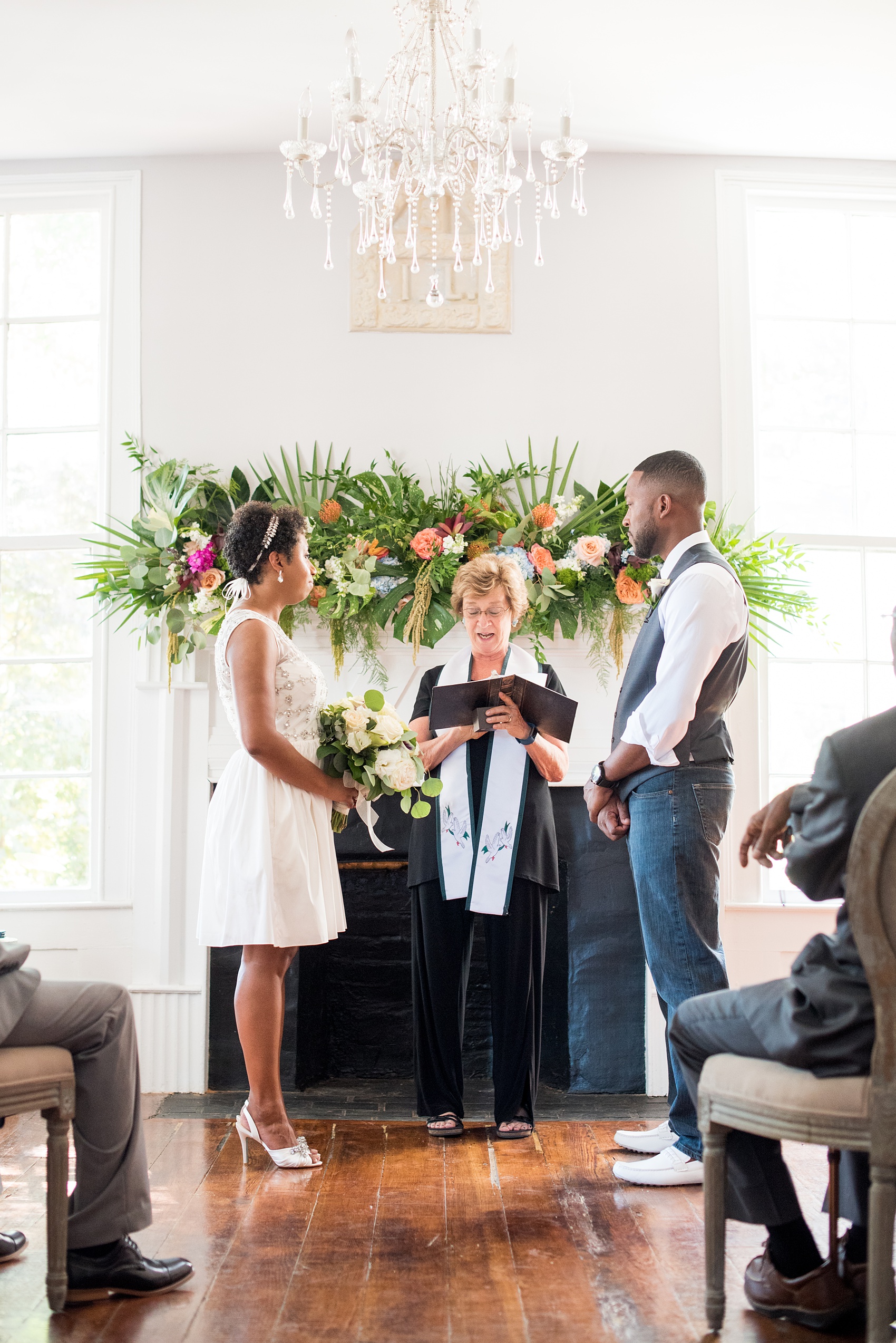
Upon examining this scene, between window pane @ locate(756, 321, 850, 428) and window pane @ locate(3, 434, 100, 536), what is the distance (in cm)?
261

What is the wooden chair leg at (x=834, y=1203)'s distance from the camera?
6.00 ft

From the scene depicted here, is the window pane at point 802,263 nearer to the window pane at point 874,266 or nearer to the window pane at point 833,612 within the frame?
the window pane at point 874,266

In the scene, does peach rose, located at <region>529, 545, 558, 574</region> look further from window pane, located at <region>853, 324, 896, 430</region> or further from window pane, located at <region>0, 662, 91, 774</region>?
window pane, located at <region>0, 662, 91, 774</region>

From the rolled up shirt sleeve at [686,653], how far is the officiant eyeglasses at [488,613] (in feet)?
2.21

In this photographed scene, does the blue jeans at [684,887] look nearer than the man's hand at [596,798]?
Yes

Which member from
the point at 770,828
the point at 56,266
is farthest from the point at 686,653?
the point at 56,266

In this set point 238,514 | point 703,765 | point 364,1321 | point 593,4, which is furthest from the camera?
point 593,4

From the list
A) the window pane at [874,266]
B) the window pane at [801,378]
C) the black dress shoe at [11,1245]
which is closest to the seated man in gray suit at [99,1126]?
the black dress shoe at [11,1245]

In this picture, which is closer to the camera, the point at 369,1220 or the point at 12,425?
the point at 369,1220

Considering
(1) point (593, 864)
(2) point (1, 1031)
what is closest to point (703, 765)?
(1) point (593, 864)

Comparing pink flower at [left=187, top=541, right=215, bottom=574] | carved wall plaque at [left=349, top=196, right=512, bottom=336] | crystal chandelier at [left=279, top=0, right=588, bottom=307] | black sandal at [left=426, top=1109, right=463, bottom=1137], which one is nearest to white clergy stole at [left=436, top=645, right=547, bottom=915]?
black sandal at [left=426, top=1109, right=463, bottom=1137]

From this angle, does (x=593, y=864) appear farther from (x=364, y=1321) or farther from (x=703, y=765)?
(x=364, y=1321)

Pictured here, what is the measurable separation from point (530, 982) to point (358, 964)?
42.1 inches

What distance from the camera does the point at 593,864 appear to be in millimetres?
3725
